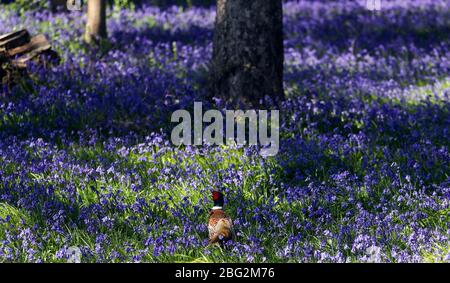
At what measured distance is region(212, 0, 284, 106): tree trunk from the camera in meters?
8.58

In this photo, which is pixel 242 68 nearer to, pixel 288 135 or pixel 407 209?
pixel 288 135

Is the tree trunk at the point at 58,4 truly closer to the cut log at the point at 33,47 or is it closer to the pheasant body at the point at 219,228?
the cut log at the point at 33,47

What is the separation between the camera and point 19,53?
31.3ft

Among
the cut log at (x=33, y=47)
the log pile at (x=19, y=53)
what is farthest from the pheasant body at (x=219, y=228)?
the cut log at (x=33, y=47)

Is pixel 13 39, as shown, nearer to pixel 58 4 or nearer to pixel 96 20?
pixel 96 20

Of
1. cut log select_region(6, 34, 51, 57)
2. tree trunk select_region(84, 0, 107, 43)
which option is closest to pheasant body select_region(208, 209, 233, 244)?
Answer: cut log select_region(6, 34, 51, 57)

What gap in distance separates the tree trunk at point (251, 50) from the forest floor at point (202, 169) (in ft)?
1.25

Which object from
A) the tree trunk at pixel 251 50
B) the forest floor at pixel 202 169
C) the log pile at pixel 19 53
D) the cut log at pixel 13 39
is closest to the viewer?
the forest floor at pixel 202 169

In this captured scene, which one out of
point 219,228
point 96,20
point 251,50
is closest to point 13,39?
point 96,20

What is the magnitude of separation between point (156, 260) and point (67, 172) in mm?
1772

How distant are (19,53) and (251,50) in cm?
287

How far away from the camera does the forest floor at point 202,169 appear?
5.30 m

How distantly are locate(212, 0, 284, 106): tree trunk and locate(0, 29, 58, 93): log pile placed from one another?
2.24m

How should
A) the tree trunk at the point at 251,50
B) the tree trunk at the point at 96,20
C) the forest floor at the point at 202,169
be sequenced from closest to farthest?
the forest floor at the point at 202,169 → the tree trunk at the point at 251,50 → the tree trunk at the point at 96,20
